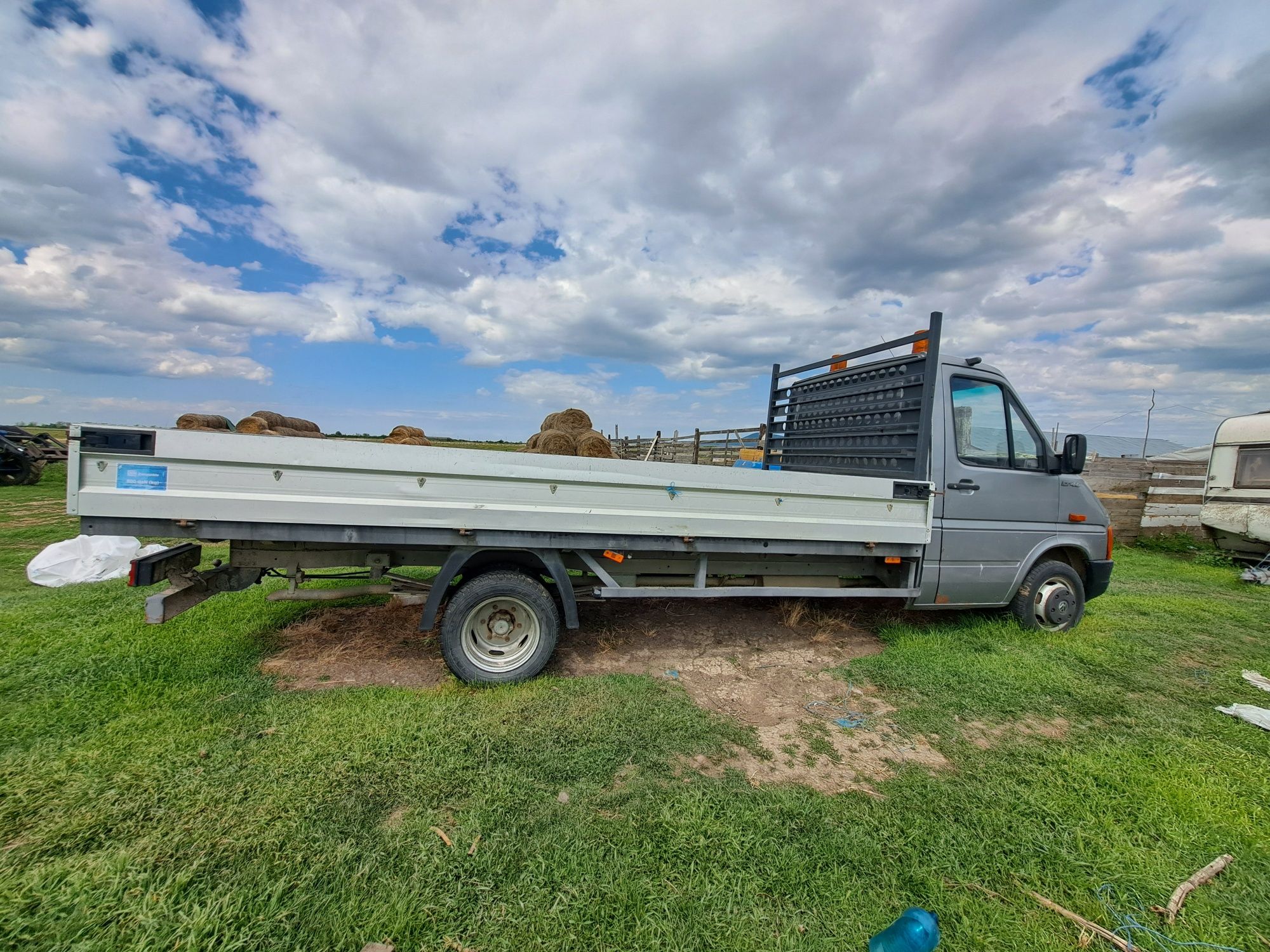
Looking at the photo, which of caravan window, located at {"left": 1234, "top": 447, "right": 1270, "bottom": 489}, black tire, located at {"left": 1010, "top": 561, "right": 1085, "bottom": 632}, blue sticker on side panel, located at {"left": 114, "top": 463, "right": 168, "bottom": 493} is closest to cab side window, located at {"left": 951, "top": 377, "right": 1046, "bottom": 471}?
black tire, located at {"left": 1010, "top": 561, "right": 1085, "bottom": 632}

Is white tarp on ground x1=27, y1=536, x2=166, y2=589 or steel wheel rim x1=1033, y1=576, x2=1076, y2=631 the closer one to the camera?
steel wheel rim x1=1033, y1=576, x2=1076, y2=631

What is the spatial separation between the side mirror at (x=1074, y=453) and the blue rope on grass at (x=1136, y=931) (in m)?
3.64

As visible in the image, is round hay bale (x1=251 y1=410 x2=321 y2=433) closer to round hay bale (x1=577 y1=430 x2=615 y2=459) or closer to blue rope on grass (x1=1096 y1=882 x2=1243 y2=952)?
round hay bale (x1=577 y1=430 x2=615 y2=459)

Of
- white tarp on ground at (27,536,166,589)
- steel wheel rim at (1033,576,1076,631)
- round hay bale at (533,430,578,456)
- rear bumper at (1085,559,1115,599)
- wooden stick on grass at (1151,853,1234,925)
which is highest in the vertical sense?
round hay bale at (533,430,578,456)

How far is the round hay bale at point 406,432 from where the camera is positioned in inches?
474

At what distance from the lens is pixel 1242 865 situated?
237 cm

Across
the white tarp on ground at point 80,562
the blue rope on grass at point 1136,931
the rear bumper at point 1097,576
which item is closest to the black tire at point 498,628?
the blue rope on grass at point 1136,931

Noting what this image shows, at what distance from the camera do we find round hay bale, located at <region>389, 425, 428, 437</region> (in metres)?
12.0

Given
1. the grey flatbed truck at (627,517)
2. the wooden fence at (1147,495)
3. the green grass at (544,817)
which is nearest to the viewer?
the green grass at (544,817)

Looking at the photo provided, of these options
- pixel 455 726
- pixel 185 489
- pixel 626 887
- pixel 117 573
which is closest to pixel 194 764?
pixel 455 726

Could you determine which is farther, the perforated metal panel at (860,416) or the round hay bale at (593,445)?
the round hay bale at (593,445)

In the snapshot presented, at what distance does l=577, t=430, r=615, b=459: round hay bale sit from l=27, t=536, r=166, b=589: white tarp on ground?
23.1 ft

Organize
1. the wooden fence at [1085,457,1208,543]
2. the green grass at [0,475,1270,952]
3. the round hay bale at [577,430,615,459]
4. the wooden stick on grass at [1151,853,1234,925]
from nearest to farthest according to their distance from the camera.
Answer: the green grass at [0,475,1270,952], the wooden stick on grass at [1151,853,1234,925], the wooden fence at [1085,457,1208,543], the round hay bale at [577,430,615,459]

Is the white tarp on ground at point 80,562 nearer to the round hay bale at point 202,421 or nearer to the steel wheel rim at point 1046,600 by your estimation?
the round hay bale at point 202,421
